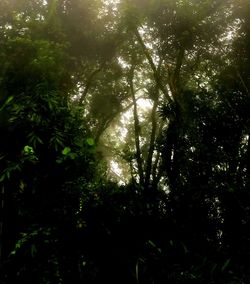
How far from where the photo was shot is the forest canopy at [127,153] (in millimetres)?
5629

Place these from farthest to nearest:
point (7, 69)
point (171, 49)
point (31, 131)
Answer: point (171, 49) < point (7, 69) < point (31, 131)

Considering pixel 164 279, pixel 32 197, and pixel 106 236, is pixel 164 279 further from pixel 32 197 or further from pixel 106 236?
pixel 32 197

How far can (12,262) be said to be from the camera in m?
Result: 5.78

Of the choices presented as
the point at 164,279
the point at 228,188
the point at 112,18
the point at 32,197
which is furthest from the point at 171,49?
the point at 32,197

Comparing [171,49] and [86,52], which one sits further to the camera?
[86,52]

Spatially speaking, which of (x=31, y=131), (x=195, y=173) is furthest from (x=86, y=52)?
(x=31, y=131)

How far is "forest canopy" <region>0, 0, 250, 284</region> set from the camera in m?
5.63

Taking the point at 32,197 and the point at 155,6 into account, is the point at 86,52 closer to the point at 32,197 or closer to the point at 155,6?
the point at 155,6

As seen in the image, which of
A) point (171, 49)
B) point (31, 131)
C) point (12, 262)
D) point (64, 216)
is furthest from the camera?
point (171, 49)

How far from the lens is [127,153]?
16.5 m

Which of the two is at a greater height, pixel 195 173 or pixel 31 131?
pixel 195 173

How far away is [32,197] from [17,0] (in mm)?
14003

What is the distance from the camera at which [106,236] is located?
367 inches

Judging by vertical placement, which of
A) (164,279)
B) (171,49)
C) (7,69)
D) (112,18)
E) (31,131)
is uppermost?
(112,18)
